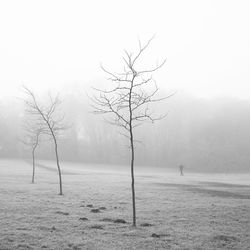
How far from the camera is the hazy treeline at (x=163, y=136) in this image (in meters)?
92.1

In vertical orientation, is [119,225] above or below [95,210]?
below

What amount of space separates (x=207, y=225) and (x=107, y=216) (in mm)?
4558

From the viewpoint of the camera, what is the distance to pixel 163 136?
316ft

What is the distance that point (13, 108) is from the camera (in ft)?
357

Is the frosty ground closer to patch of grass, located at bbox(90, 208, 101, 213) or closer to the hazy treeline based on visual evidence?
patch of grass, located at bbox(90, 208, 101, 213)

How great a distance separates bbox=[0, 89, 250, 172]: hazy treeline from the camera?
92.1 metres

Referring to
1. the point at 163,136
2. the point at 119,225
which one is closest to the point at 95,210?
the point at 119,225

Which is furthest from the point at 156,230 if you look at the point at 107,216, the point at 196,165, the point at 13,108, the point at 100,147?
the point at 13,108

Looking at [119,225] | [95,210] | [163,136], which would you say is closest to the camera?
[119,225]

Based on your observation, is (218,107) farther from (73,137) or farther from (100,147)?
(73,137)

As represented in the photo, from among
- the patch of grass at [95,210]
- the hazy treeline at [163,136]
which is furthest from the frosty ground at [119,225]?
the hazy treeline at [163,136]

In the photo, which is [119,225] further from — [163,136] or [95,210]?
[163,136]

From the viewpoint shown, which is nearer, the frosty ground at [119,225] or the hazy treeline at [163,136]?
the frosty ground at [119,225]

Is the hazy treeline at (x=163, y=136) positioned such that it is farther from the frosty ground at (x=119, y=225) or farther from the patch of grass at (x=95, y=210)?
the patch of grass at (x=95, y=210)
